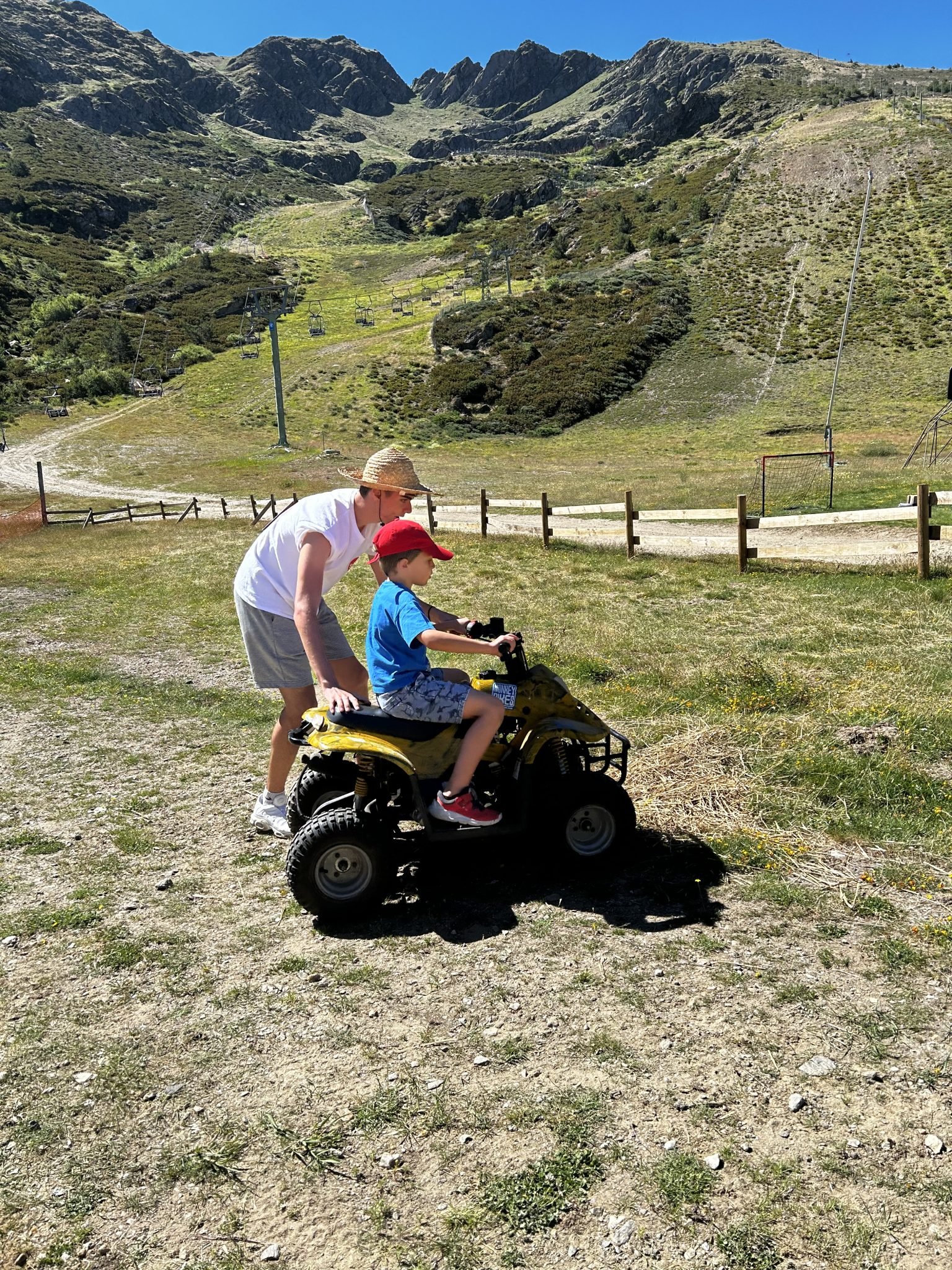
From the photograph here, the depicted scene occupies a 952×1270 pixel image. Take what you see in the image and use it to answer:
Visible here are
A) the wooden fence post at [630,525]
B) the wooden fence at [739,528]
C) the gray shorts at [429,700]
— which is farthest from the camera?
the wooden fence post at [630,525]

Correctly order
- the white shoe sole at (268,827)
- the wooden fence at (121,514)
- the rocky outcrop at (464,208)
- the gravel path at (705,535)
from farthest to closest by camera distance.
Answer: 1. the rocky outcrop at (464,208)
2. the wooden fence at (121,514)
3. the gravel path at (705,535)
4. the white shoe sole at (268,827)

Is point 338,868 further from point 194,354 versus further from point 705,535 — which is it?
point 194,354

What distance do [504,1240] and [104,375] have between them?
8455 cm

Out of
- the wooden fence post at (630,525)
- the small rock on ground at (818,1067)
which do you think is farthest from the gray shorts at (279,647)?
the wooden fence post at (630,525)

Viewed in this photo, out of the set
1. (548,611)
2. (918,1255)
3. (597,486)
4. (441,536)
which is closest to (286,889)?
(918,1255)

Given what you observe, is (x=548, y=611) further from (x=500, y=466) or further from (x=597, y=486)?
(x=500, y=466)

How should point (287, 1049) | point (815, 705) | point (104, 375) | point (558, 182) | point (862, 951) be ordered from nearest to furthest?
point (287, 1049) < point (862, 951) < point (815, 705) < point (104, 375) < point (558, 182)

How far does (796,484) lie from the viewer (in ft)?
86.0

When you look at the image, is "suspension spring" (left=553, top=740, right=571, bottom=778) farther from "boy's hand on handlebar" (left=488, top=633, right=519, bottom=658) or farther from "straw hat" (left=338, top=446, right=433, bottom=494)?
"straw hat" (left=338, top=446, right=433, bottom=494)

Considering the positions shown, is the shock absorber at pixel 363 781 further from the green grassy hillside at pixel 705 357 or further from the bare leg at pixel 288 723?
the green grassy hillside at pixel 705 357

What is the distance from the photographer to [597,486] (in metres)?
31.3

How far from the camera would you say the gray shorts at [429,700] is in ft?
14.1

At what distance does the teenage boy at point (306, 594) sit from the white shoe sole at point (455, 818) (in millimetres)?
707

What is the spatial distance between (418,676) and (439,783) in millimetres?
619
